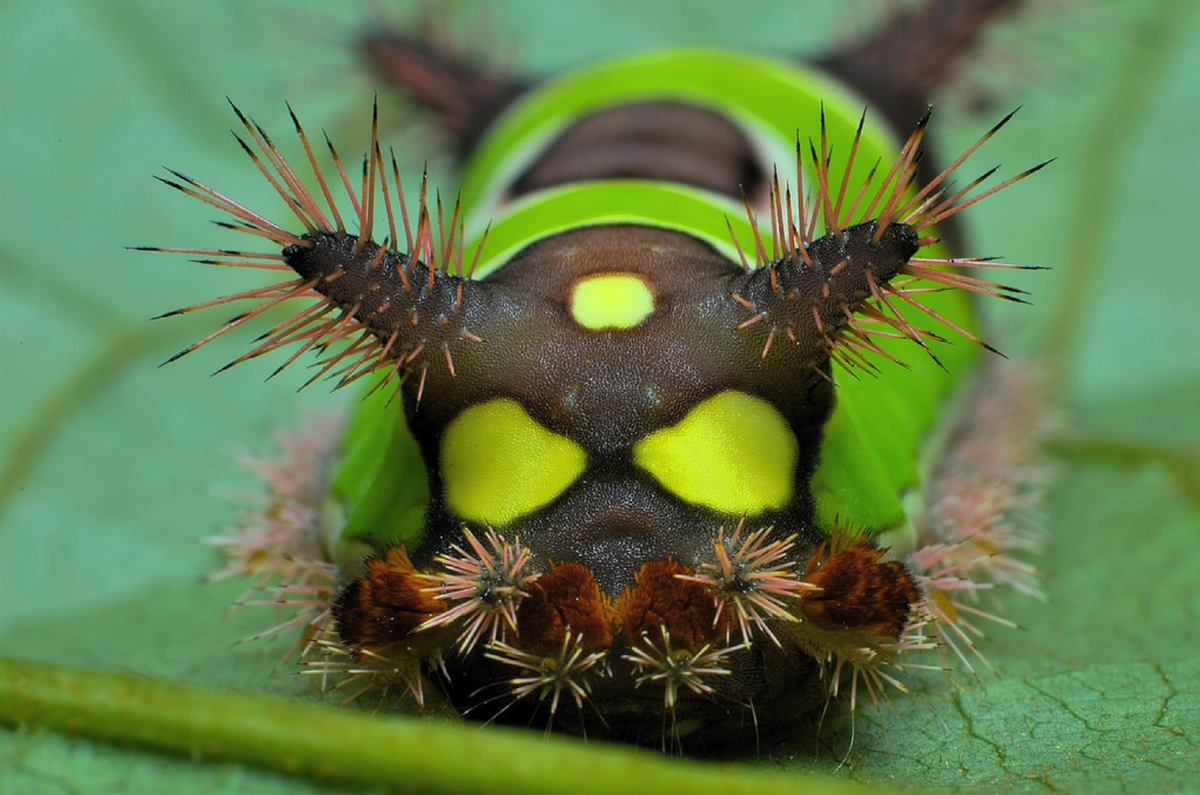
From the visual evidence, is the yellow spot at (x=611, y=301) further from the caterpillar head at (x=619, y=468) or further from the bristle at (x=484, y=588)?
the bristle at (x=484, y=588)

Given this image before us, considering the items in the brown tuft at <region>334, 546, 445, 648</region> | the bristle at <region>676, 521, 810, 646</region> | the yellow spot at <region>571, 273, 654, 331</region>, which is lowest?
the brown tuft at <region>334, 546, 445, 648</region>

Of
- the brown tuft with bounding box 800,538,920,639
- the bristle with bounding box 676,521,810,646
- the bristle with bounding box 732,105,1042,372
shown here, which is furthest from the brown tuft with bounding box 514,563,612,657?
the bristle with bounding box 732,105,1042,372

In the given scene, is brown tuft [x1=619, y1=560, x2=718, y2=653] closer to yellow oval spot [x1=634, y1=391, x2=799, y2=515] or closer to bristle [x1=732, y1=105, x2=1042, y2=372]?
yellow oval spot [x1=634, y1=391, x2=799, y2=515]

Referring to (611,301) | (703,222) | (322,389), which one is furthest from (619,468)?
(322,389)

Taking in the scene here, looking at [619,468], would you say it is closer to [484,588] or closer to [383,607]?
[484,588]

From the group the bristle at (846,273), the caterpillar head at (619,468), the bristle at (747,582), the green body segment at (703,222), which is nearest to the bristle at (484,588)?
the caterpillar head at (619,468)

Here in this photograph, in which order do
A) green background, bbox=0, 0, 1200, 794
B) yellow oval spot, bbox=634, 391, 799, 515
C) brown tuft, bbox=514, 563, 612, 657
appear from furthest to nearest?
green background, bbox=0, 0, 1200, 794, yellow oval spot, bbox=634, 391, 799, 515, brown tuft, bbox=514, 563, 612, 657

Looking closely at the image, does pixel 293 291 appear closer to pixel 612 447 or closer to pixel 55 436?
pixel 612 447
